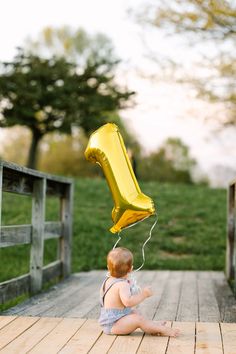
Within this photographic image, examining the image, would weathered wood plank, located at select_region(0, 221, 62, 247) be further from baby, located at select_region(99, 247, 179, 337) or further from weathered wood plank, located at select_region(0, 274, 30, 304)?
baby, located at select_region(99, 247, 179, 337)

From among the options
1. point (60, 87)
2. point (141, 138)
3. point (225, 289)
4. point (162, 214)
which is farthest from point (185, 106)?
point (141, 138)

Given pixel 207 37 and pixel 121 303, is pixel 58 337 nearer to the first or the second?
pixel 121 303

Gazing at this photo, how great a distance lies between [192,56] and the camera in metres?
17.1

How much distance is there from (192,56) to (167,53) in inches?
28.0

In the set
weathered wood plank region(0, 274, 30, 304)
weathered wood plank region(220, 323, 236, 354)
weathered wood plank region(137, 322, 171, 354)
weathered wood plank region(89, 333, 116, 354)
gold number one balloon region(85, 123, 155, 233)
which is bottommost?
weathered wood plank region(89, 333, 116, 354)

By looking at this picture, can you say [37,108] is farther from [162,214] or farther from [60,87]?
[162,214]

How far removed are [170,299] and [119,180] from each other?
7.86 ft

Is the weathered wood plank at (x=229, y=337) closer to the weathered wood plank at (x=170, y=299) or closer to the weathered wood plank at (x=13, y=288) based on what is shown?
the weathered wood plank at (x=170, y=299)

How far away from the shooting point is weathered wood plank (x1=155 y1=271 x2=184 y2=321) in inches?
219

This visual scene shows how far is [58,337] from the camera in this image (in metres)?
4.36

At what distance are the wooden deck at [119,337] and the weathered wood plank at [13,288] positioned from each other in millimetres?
131

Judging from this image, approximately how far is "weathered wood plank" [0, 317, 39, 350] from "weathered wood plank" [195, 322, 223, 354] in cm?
120

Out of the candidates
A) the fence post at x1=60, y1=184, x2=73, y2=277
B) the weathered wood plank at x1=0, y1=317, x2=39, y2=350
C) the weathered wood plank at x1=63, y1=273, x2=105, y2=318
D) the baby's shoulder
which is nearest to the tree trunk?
the fence post at x1=60, y1=184, x2=73, y2=277

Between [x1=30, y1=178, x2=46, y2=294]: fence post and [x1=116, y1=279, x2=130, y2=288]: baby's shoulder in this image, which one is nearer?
[x1=116, y1=279, x2=130, y2=288]: baby's shoulder
